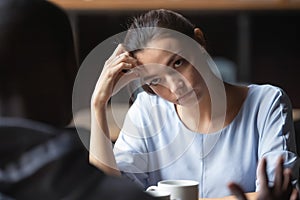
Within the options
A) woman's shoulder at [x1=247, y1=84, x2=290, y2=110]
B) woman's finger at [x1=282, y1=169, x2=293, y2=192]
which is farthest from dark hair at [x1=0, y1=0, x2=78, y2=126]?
woman's shoulder at [x1=247, y1=84, x2=290, y2=110]

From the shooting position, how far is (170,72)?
58.9 inches

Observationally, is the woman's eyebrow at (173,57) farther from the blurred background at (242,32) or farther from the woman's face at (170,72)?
the blurred background at (242,32)

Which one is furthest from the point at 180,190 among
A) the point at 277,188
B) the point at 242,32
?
the point at 242,32

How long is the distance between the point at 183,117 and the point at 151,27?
26cm

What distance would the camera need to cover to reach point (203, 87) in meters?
1.58

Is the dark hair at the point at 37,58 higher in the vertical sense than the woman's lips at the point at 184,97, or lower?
higher

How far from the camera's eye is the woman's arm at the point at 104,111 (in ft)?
4.66

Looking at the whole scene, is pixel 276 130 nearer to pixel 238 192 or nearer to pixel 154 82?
pixel 154 82

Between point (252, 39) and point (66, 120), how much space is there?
7.03 feet

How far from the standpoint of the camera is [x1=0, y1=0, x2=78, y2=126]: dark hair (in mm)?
723

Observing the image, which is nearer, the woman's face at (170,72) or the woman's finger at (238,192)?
the woman's finger at (238,192)

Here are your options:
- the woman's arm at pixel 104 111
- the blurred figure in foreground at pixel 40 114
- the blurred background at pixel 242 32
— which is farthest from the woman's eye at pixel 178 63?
the blurred background at pixel 242 32

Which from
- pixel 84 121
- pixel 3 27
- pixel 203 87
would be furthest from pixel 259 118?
pixel 3 27

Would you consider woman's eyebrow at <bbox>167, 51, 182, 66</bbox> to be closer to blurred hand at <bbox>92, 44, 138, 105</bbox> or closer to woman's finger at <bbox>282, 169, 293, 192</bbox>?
blurred hand at <bbox>92, 44, 138, 105</bbox>
